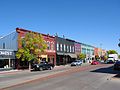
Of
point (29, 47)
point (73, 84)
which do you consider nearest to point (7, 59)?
point (29, 47)

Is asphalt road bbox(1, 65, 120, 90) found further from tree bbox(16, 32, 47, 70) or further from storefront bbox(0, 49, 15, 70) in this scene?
tree bbox(16, 32, 47, 70)

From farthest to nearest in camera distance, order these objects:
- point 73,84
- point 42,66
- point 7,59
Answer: point 7,59, point 42,66, point 73,84

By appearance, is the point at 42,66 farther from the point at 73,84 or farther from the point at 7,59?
the point at 73,84

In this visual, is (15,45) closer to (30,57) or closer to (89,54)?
(30,57)

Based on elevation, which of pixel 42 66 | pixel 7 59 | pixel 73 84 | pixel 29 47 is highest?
pixel 29 47

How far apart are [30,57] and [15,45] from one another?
443 cm

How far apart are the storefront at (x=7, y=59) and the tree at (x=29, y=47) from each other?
126 cm

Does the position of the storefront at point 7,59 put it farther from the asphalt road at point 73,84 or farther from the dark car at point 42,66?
the asphalt road at point 73,84

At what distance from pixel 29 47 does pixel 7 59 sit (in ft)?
14.9

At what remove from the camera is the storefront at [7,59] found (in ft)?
142

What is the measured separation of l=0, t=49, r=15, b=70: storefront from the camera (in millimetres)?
43281

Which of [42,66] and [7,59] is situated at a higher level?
[7,59]

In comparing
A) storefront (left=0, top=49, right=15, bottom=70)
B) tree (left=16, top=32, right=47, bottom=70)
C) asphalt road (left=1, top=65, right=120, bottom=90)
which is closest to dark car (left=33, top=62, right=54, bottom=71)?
tree (left=16, top=32, right=47, bottom=70)

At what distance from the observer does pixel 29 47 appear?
46.1 metres
